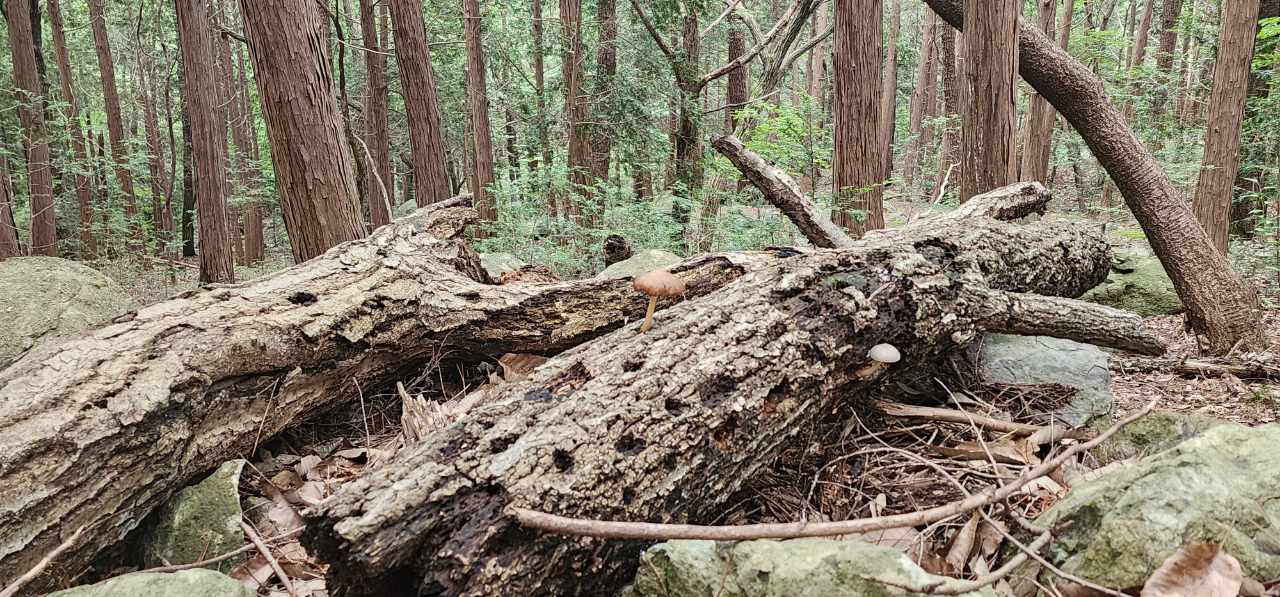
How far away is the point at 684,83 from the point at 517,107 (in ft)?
15.2

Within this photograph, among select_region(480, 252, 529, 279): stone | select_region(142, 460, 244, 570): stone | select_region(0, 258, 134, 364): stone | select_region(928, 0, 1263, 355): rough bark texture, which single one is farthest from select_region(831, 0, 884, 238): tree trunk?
select_region(0, 258, 134, 364): stone

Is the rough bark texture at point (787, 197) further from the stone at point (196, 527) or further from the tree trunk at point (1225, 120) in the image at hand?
the tree trunk at point (1225, 120)

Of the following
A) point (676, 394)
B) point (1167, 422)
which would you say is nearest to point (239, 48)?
point (676, 394)

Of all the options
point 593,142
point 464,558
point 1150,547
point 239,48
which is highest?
point 239,48

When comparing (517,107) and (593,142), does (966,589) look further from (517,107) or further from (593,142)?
(517,107)

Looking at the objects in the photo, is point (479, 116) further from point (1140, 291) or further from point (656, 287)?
point (1140, 291)

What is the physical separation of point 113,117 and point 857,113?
55.5 ft

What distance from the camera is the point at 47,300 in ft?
19.2

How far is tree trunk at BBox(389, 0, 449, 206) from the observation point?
25.2 feet

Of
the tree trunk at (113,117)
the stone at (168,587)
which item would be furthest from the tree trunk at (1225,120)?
the tree trunk at (113,117)

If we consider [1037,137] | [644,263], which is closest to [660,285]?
[644,263]

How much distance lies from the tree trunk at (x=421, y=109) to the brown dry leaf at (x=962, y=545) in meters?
7.41

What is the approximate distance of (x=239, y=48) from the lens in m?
15.8

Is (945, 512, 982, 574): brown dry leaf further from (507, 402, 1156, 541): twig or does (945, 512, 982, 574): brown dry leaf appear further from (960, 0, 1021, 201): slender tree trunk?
(960, 0, 1021, 201): slender tree trunk
